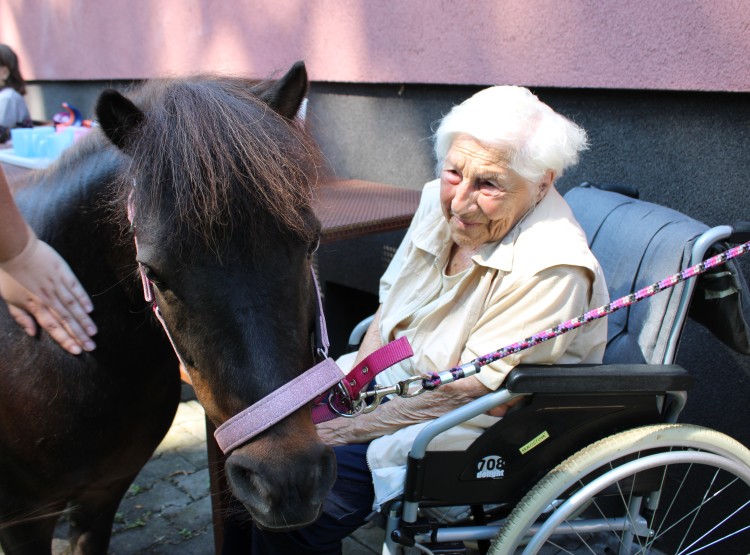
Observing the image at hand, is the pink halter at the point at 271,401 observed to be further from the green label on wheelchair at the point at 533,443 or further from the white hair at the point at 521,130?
the white hair at the point at 521,130

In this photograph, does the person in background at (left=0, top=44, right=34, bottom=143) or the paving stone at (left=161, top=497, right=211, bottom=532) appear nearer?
the paving stone at (left=161, top=497, right=211, bottom=532)

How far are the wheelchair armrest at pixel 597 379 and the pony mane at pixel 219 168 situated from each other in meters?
0.65

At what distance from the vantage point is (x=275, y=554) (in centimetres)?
180

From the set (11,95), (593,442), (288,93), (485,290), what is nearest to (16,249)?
(288,93)

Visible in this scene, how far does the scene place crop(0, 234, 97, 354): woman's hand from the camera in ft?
5.08

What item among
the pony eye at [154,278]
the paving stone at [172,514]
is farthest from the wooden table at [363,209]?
the paving stone at [172,514]

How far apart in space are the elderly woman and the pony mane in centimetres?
63

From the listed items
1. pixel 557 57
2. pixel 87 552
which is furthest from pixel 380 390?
pixel 557 57

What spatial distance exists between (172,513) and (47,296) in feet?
5.84

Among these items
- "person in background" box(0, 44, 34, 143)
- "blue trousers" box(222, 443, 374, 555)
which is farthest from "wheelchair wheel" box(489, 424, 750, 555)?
"person in background" box(0, 44, 34, 143)

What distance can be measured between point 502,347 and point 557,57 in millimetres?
1691

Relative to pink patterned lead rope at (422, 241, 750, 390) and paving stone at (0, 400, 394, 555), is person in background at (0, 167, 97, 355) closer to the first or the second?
pink patterned lead rope at (422, 241, 750, 390)

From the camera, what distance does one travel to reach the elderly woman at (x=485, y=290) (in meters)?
1.73

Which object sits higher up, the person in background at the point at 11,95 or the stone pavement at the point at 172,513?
the person in background at the point at 11,95
